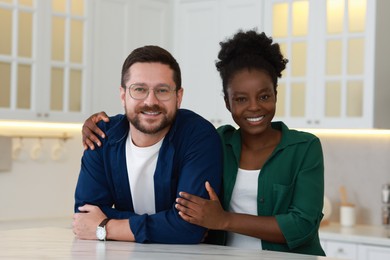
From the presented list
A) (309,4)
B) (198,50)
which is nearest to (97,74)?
(198,50)

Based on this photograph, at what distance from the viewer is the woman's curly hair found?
104 inches

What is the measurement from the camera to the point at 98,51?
520 centimetres

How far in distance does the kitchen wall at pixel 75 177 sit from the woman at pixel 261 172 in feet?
8.13

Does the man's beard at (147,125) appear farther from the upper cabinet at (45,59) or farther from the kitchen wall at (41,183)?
the kitchen wall at (41,183)

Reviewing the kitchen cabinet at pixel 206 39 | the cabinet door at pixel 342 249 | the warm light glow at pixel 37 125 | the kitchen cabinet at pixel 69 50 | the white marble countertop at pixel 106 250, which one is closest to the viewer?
Result: the white marble countertop at pixel 106 250

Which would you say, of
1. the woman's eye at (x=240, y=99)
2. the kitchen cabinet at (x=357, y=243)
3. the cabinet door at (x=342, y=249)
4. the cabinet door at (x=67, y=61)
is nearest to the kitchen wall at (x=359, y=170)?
Result: the kitchen cabinet at (x=357, y=243)

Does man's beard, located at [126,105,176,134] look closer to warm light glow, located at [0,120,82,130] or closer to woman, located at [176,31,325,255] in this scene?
woman, located at [176,31,325,255]

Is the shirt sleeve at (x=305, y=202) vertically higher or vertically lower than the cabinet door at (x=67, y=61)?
lower

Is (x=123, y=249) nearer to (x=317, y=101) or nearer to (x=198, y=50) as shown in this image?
(x=317, y=101)

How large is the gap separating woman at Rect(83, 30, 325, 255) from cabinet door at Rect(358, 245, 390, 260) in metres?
1.77

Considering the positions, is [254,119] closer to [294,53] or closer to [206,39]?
[294,53]

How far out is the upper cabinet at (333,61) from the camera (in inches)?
183

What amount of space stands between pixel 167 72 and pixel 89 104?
2.75m

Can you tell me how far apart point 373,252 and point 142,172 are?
2215 mm
